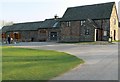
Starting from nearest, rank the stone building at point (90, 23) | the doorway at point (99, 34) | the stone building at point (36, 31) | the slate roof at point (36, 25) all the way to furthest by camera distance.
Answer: the stone building at point (90, 23), the doorway at point (99, 34), the stone building at point (36, 31), the slate roof at point (36, 25)

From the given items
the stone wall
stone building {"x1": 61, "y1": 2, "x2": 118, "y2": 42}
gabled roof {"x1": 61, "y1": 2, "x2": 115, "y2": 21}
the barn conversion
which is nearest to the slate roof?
the barn conversion

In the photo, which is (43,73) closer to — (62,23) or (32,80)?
(32,80)

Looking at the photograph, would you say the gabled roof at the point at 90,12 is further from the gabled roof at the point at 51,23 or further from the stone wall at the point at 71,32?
the gabled roof at the point at 51,23

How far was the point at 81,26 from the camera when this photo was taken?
59562 millimetres

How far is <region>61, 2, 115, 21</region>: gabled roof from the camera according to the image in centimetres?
5800

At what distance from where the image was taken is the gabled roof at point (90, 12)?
5800cm

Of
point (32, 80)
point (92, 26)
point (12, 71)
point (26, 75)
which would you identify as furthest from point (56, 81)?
point (92, 26)

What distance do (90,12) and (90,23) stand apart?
5.93 m

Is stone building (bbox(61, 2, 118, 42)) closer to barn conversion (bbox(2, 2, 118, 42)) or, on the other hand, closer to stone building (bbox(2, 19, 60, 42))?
barn conversion (bbox(2, 2, 118, 42))

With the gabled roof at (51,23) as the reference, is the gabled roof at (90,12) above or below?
above

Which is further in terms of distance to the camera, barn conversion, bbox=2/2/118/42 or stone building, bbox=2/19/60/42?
stone building, bbox=2/19/60/42

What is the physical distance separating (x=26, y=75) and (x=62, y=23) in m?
53.2

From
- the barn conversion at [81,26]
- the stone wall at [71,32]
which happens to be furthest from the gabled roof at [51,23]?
the stone wall at [71,32]

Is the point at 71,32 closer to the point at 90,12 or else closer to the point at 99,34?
the point at 90,12
